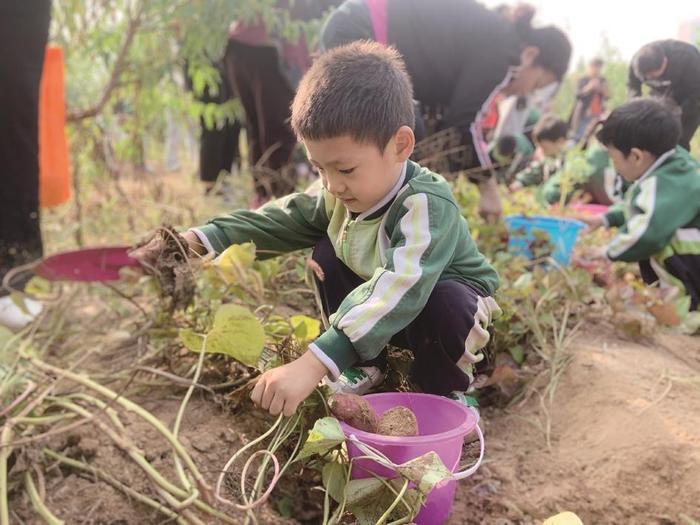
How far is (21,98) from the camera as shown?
1.96m

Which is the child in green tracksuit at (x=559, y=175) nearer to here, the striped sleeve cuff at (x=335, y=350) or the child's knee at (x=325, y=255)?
the child's knee at (x=325, y=255)

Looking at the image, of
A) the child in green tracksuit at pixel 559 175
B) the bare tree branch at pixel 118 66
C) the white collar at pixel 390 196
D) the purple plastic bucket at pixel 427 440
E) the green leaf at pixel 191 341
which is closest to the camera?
the purple plastic bucket at pixel 427 440

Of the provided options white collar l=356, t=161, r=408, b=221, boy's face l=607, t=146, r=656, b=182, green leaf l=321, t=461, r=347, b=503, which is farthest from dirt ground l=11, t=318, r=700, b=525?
boy's face l=607, t=146, r=656, b=182

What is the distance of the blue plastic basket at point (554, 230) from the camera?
2.53 m

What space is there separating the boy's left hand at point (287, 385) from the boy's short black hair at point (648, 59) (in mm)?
2247

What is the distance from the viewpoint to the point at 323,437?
3.28ft

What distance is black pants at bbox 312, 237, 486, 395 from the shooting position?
4.05ft

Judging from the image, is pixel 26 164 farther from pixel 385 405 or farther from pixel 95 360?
pixel 385 405

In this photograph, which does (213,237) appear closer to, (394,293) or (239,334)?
(239,334)

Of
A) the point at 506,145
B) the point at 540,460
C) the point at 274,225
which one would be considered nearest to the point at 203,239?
the point at 274,225

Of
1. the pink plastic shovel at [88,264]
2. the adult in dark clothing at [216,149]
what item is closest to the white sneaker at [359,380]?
the pink plastic shovel at [88,264]

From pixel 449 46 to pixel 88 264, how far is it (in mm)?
1526

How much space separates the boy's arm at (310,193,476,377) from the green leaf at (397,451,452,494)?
182 mm

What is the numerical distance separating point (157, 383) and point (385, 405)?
21.5 inches
